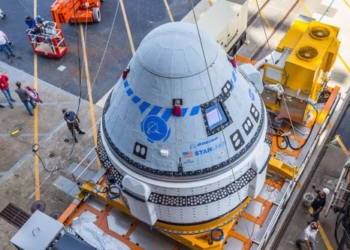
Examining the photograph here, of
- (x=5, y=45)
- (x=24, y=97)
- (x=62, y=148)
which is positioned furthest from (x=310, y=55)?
(x=5, y=45)

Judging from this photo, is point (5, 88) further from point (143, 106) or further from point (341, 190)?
point (341, 190)

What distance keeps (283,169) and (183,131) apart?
4.04 metres

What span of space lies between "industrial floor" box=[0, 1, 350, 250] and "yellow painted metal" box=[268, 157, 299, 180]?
2309mm

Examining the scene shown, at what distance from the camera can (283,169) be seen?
36.8 feet

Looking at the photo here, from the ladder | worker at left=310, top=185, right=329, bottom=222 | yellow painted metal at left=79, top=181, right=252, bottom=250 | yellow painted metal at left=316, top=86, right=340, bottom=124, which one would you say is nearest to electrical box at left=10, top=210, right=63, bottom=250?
yellow painted metal at left=79, top=181, right=252, bottom=250

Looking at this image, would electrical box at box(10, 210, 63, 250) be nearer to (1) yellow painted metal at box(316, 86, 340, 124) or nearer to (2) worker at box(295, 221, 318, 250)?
(2) worker at box(295, 221, 318, 250)

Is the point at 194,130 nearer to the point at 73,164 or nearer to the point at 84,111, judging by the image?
the point at 73,164

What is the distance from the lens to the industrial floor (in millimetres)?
13305

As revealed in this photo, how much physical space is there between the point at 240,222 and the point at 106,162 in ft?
12.3

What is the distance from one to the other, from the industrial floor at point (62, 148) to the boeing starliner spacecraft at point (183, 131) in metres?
3.49

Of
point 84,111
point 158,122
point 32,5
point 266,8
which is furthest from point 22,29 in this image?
point 158,122

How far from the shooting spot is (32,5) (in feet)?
71.3

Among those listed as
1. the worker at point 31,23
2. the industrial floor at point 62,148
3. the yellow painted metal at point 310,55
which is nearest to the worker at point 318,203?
the industrial floor at point 62,148

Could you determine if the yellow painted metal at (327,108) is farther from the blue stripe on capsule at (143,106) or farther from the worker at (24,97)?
the worker at (24,97)
